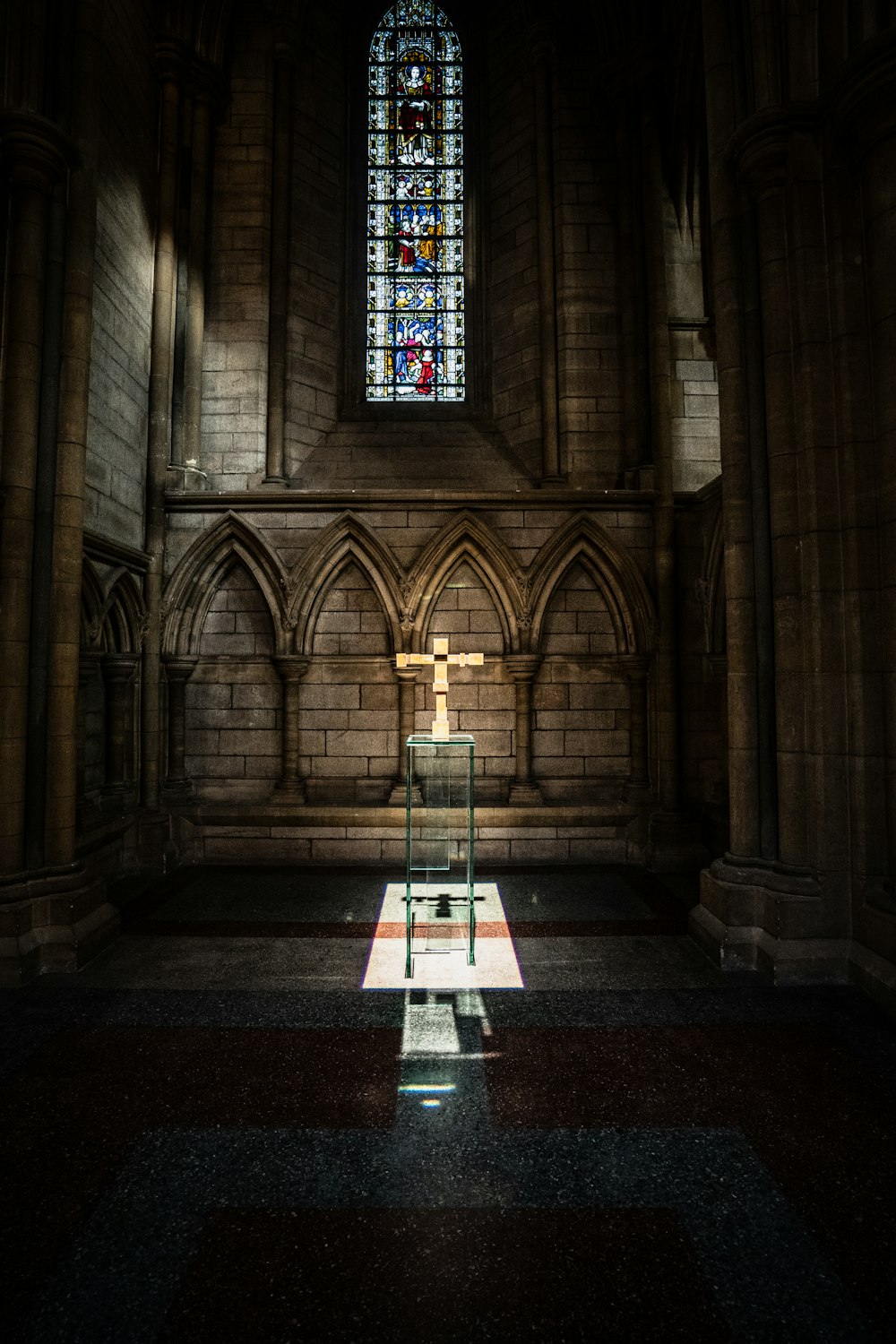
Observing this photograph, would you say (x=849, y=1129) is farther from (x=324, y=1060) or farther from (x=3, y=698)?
(x=3, y=698)

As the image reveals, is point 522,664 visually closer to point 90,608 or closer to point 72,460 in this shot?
point 90,608

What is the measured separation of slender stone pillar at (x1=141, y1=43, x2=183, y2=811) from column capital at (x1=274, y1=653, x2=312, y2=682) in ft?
3.85

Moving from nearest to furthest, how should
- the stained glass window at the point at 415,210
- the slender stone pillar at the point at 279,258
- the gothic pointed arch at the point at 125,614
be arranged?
the gothic pointed arch at the point at 125,614
the slender stone pillar at the point at 279,258
the stained glass window at the point at 415,210

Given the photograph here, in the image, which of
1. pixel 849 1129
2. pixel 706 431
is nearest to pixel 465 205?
pixel 706 431

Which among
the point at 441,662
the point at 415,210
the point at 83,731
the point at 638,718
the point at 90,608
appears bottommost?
the point at 83,731

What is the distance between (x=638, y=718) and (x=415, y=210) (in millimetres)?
6610

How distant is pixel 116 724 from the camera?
20.6 feet

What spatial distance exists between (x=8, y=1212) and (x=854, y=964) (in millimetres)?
4061

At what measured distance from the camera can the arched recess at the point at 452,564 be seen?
23.0 feet

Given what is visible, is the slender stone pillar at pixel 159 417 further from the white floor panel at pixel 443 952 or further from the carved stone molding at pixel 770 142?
the carved stone molding at pixel 770 142

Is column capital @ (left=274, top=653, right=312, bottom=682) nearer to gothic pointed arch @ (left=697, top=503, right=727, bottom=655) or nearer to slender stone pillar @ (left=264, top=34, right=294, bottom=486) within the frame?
slender stone pillar @ (left=264, top=34, right=294, bottom=486)

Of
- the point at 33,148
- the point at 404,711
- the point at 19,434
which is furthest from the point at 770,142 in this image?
the point at 404,711

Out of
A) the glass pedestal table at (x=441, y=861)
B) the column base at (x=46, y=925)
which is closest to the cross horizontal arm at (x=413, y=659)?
the glass pedestal table at (x=441, y=861)

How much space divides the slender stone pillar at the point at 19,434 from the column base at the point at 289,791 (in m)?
2.74
